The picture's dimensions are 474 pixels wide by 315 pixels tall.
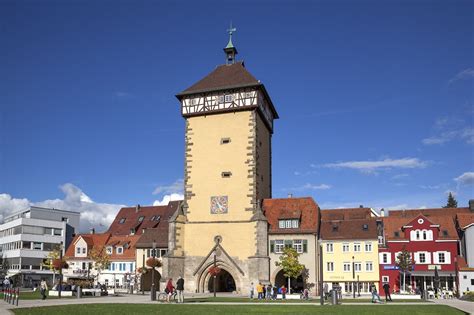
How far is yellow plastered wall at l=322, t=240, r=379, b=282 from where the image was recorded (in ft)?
196

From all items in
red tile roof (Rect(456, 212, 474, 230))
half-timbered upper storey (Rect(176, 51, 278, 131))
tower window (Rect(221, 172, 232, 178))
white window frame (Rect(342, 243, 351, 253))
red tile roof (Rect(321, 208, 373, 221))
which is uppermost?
half-timbered upper storey (Rect(176, 51, 278, 131))

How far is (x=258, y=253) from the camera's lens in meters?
54.8

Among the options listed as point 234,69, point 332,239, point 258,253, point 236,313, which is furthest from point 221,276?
point 236,313

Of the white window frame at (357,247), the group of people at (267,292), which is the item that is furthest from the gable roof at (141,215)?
the group of people at (267,292)

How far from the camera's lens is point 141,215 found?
81938mm

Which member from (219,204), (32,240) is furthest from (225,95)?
(32,240)

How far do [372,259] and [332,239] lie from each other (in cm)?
490

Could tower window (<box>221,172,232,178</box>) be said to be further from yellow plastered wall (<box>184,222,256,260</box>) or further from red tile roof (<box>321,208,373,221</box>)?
red tile roof (<box>321,208,373,221</box>)

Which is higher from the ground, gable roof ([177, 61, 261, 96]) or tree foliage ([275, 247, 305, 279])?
gable roof ([177, 61, 261, 96])

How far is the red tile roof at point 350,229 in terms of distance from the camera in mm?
60688

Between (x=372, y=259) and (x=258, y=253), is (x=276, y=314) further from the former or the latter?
(x=372, y=259)

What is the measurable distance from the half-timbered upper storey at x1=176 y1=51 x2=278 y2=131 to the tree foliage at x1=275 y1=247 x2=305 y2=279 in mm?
15894

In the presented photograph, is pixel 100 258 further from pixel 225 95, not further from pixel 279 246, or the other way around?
pixel 225 95

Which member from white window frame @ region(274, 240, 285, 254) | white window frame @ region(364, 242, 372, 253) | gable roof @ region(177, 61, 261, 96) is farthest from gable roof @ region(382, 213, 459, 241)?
gable roof @ region(177, 61, 261, 96)
